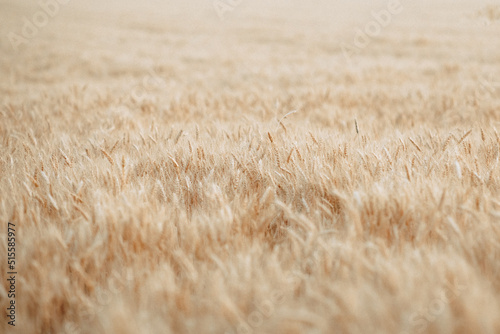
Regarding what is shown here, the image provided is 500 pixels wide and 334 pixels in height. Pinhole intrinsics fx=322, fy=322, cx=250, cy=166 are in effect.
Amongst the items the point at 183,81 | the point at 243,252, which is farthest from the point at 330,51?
the point at 243,252

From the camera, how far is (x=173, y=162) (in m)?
1.66

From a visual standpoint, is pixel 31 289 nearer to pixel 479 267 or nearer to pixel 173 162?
pixel 173 162

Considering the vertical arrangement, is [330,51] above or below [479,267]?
above

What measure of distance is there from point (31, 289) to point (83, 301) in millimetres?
144

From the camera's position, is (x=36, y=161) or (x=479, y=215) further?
(x=36, y=161)

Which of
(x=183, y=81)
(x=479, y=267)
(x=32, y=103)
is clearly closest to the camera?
(x=479, y=267)

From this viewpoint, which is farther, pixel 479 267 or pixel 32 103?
pixel 32 103

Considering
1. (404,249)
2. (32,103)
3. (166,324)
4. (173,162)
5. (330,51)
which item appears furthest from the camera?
(330,51)

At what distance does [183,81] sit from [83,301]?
5.25 m

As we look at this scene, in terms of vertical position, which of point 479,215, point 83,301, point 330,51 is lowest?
point 83,301

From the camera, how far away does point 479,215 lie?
100 cm

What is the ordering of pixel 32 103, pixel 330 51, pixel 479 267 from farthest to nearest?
1. pixel 330 51
2. pixel 32 103
3. pixel 479 267

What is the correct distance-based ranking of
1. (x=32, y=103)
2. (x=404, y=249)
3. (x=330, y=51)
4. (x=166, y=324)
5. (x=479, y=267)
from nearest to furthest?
(x=166, y=324) < (x=479, y=267) < (x=404, y=249) < (x=32, y=103) < (x=330, y=51)

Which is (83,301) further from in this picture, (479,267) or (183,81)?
(183,81)
